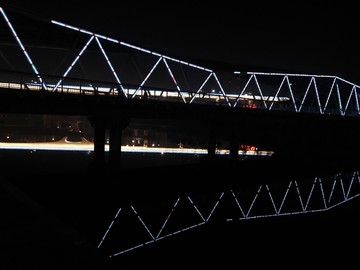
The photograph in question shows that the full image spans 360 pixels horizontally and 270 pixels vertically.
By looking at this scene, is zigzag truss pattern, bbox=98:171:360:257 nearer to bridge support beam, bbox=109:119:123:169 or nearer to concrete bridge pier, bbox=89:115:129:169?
bridge support beam, bbox=109:119:123:169

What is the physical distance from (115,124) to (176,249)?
20119 millimetres

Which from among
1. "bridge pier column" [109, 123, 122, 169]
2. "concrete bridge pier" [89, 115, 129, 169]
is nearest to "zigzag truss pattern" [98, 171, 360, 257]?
"bridge pier column" [109, 123, 122, 169]

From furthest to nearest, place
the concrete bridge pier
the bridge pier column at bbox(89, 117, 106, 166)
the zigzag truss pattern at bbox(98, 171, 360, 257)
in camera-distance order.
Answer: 1. the bridge pier column at bbox(89, 117, 106, 166)
2. the concrete bridge pier
3. the zigzag truss pattern at bbox(98, 171, 360, 257)

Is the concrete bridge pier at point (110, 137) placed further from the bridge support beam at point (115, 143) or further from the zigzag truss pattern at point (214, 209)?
the zigzag truss pattern at point (214, 209)

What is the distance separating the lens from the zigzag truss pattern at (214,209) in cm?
1578

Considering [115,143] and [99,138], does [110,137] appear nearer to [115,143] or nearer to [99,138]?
[115,143]

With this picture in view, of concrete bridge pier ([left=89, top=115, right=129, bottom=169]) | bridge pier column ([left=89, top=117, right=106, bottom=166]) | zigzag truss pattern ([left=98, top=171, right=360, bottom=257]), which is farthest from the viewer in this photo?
bridge pier column ([left=89, top=117, right=106, bottom=166])

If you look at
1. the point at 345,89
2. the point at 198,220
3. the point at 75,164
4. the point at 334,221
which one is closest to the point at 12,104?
the point at 75,164

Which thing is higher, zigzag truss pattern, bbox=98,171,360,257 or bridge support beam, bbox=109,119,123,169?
bridge support beam, bbox=109,119,123,169

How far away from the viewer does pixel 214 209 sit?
21594 mm

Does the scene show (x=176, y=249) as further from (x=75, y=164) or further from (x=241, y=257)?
(x=75, y=164)

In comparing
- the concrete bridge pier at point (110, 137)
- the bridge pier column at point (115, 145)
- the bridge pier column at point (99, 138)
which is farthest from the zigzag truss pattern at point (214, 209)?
the bridge pier column at point (99, 138)

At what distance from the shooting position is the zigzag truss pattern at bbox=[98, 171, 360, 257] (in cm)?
1578

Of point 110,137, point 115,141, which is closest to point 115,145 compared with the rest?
point 115,141
